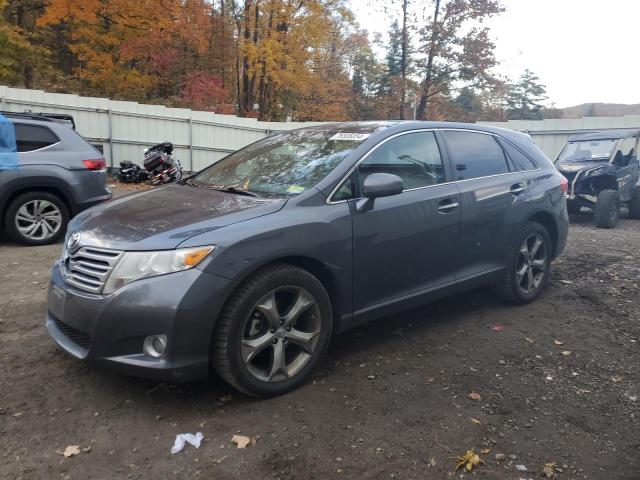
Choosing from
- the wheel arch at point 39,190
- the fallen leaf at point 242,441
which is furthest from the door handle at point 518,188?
the wheel arch at point 39,190

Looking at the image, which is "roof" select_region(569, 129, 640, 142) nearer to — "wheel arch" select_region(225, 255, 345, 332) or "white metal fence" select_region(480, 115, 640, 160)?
"white metal fence" select_region(480, 115, 640, 160)

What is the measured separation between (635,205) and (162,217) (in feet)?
38.8

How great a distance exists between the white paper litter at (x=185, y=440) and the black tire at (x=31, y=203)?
497cm

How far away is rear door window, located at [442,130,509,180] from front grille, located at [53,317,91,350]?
2991mm

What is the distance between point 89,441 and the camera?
8.30 ft

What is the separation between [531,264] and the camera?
4754mm

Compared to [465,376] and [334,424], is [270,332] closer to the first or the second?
[334,424]

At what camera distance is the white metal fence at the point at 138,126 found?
1311 centimetres

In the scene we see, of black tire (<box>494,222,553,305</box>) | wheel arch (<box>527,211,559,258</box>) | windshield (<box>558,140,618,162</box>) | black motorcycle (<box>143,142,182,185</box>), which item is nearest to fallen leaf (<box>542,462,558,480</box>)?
black tire (<box>494,222,553,305</box>)

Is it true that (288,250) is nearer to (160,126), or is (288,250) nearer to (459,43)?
(160,126)

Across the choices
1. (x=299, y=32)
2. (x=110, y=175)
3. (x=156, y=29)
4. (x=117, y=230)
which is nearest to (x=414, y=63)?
(x=299, y=32)

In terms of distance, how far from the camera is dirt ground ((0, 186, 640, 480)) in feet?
7.93

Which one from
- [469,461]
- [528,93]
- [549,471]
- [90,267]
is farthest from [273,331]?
[528,93]

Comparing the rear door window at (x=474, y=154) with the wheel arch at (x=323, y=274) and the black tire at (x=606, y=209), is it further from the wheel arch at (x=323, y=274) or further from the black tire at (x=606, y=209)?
the black tire at (x=606, y=209)
